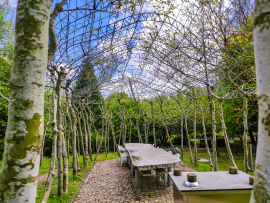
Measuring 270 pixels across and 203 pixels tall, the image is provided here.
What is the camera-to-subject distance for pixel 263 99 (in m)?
1.11

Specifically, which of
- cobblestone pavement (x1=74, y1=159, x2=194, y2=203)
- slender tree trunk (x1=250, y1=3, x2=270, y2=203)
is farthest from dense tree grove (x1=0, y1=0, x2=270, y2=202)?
cobblestone pavement (x1=74, y1=159, x2=194, y2=203)

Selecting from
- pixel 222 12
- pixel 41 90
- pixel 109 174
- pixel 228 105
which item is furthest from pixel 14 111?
pixel 228 105

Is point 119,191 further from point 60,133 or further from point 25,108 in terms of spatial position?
point 25,108

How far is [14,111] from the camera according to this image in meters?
1.43

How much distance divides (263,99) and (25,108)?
1681 mm

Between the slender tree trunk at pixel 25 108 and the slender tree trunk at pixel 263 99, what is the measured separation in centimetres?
159

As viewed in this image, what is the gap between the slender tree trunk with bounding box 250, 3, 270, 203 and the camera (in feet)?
3.51

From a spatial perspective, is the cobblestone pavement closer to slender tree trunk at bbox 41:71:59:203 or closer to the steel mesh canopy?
slender tree trunk at bbox 41:71:59:203

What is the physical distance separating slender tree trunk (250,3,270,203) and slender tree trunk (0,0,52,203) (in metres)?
1.59

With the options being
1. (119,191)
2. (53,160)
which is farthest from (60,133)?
(119,191)

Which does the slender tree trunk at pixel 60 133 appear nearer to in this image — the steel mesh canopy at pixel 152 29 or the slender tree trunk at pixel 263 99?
the steel mesh canopy at pixel 152 29

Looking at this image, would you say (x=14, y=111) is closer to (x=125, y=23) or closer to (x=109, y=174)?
(x=125, y=23)

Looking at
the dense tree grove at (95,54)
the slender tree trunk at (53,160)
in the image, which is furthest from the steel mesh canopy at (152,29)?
the slender tree trunk at (53,160)

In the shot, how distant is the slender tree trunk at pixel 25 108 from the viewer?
1.38 m
